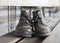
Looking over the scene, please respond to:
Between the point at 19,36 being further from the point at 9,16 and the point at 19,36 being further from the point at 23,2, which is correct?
the point at 9,16

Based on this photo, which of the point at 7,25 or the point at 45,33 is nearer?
the point at 45,33

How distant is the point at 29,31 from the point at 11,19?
0.29 metres

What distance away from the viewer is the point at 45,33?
2.14 feet

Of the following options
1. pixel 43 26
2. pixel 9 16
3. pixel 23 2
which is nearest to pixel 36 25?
pixel 43 26

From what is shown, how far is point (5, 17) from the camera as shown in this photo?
87 cm

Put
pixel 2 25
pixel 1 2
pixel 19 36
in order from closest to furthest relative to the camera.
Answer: pixel 1 2
pixel 19 36
pixel 2 25

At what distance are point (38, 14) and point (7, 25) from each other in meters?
0.27

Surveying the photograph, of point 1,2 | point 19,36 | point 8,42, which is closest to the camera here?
point 1,2

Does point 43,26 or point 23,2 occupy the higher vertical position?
point 23,2

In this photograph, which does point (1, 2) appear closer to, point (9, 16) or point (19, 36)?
point (19, 36)

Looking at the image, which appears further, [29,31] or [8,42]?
[29,31]

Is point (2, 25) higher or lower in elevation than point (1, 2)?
lower

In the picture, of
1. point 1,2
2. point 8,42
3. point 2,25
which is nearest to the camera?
point 1,2

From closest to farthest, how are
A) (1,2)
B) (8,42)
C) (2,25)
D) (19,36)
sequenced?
(1,2), (8,42), (19,36), (2,25)
